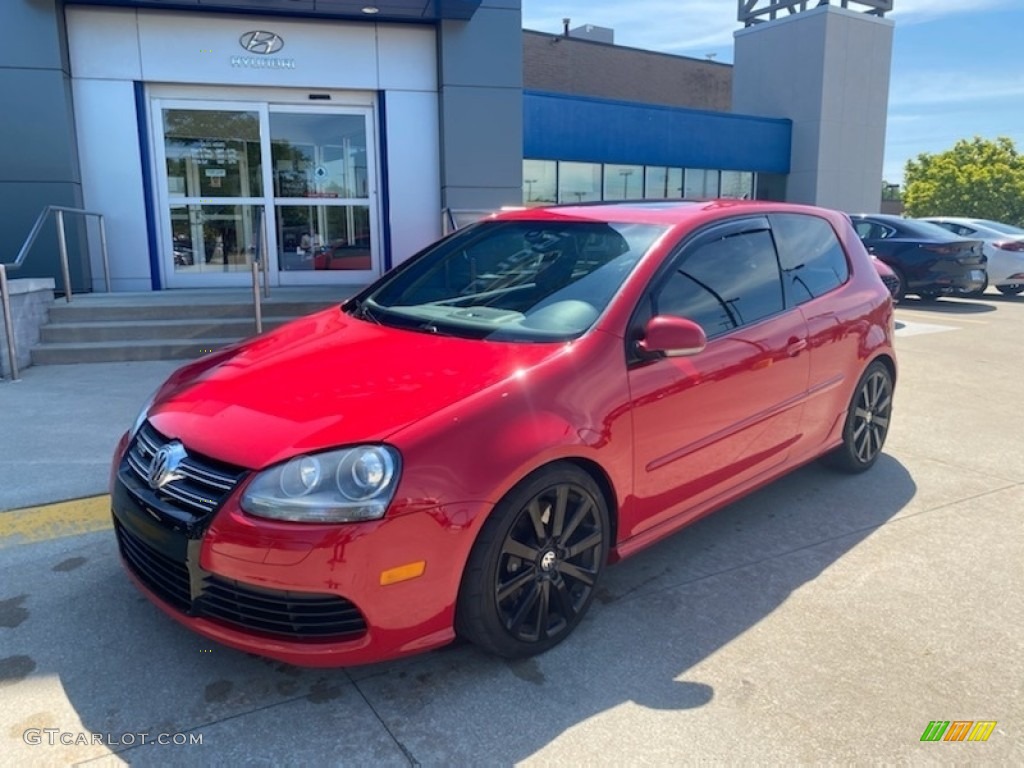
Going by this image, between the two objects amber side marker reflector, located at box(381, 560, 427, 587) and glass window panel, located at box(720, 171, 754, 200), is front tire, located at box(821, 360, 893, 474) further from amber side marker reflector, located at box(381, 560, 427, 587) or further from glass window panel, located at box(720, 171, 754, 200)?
glass window panel, located at box(720, 171, 754, 200)

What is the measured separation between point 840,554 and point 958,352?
6.80m

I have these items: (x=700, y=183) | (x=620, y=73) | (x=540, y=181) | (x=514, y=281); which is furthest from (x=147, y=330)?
(x=620, y=73)

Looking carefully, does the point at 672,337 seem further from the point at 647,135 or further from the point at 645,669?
the point at 647,135

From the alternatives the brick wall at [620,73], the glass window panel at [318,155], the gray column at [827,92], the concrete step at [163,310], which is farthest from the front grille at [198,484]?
the brick wall at [620,73]

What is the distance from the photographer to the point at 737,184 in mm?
24328

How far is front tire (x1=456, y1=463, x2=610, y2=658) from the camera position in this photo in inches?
103

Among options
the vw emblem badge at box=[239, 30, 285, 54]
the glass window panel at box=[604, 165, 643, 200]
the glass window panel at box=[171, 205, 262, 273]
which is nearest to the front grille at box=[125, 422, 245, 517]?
the glass window panel at box=[171, 205, 262, 273]

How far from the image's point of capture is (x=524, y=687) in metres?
2.69

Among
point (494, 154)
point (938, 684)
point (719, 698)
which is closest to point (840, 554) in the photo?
point (938, 684)

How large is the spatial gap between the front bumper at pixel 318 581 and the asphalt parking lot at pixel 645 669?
25 centimetres

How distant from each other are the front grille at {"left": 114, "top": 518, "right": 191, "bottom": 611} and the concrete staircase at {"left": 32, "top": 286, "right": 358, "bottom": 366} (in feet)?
18.3

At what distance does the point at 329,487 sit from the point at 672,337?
56.3 inches

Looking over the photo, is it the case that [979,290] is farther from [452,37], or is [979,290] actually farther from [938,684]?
[938,684]

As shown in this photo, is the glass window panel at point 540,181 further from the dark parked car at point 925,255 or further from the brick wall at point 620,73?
the brick wall at point 620,73
